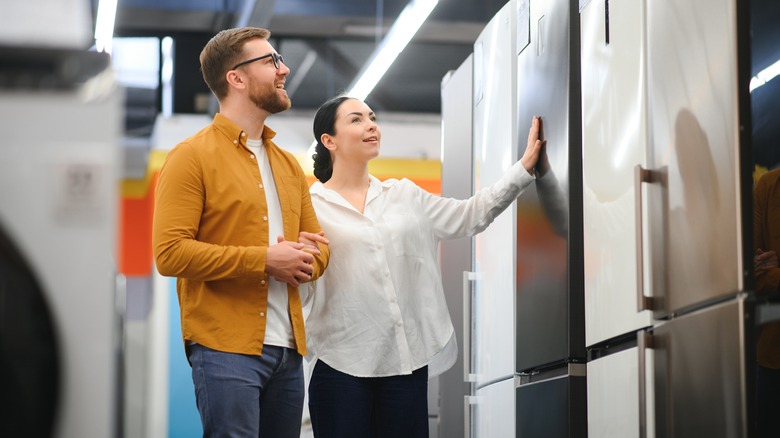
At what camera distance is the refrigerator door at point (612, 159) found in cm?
266

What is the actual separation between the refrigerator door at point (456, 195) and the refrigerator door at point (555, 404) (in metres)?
1.15

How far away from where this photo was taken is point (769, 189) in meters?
2.15

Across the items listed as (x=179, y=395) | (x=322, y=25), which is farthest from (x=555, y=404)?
(x=322, y=25)

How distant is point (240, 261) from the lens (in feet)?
8.70

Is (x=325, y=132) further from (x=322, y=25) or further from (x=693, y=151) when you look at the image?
(x=322, y=25)

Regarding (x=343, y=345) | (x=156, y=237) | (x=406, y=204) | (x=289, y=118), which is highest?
(x=289, y=118)

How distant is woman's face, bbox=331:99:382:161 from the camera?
136 inches

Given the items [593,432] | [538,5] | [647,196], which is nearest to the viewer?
[647,196]

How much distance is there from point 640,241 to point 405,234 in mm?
940

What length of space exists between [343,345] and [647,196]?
1.08 m

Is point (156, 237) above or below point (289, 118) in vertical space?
below

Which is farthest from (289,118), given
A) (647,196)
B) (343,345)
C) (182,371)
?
(647,196)

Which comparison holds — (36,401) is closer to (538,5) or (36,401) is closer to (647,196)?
(647,196)

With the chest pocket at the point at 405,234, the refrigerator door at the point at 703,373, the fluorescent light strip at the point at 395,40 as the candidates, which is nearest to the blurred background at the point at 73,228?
the refrigerator door at the point at 703,373
